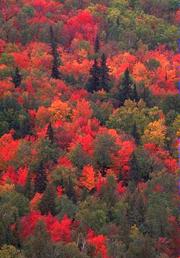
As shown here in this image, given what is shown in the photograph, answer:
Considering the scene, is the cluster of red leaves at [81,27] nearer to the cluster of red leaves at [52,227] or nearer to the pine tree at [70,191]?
the pine tree at [70,191]

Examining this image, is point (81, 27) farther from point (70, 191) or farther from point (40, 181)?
point (70, 191)

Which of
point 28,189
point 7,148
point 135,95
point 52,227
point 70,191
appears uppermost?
point 52,227

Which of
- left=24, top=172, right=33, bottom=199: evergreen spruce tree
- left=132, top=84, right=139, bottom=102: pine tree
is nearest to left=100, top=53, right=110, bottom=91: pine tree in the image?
left=132, top=84, right=139, bottom=102: pine tree

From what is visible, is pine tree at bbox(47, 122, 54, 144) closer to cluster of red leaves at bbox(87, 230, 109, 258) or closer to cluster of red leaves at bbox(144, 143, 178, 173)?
cluster of red leaves at bbox(144, 143, 178, 173)

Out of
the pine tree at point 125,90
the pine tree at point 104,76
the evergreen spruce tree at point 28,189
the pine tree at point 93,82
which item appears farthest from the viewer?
the pine tree at point 93,82

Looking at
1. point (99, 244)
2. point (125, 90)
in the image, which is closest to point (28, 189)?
point (99, 244)

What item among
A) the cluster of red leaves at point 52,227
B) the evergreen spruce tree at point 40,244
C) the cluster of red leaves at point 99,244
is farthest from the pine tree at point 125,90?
the evergreen spruce tree at point 40,244

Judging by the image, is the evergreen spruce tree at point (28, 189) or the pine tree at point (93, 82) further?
the pine tree at point (93, 82)
